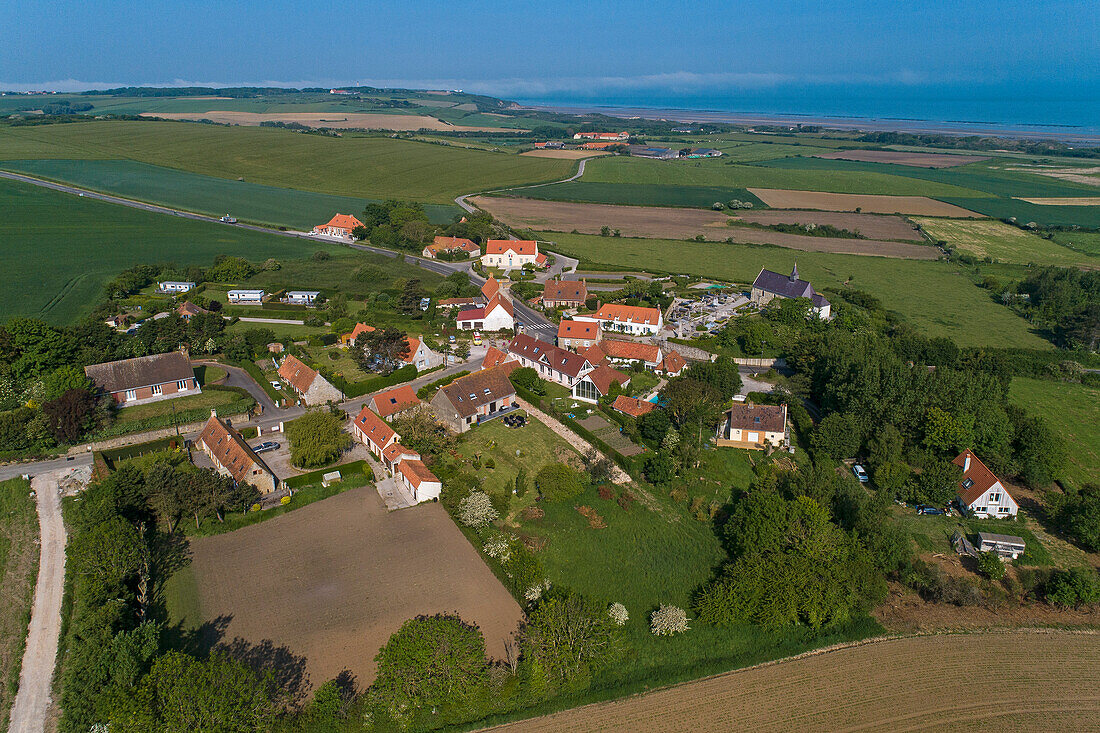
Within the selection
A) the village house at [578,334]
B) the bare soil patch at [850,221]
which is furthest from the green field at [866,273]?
the village house at [578,334]

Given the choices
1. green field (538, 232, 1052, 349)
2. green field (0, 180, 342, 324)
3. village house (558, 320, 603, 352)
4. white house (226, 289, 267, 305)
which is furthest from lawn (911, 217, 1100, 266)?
white house (226, 289, 267, 305)

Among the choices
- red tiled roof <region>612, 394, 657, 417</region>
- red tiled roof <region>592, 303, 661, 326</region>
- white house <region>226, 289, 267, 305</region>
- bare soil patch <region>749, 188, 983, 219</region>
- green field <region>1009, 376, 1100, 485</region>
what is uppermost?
bare soil patch <region>749, 188, 983, 219</region>

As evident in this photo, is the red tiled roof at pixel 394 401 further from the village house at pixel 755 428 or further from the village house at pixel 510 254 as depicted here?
the village house at pixel 510 254

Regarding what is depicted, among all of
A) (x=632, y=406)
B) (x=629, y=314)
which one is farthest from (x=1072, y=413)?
(x=629, y=314)

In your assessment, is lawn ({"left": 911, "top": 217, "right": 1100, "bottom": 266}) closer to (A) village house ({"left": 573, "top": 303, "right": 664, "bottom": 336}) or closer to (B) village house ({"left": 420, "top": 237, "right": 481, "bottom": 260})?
(A) village house ({"left": 573, "top": 303, "right": 664, "bottom": 336})

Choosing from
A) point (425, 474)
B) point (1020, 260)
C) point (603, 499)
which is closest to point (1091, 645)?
point (603, 499)

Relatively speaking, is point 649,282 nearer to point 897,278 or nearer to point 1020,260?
point 897,278

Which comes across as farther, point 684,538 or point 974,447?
point 974,447
